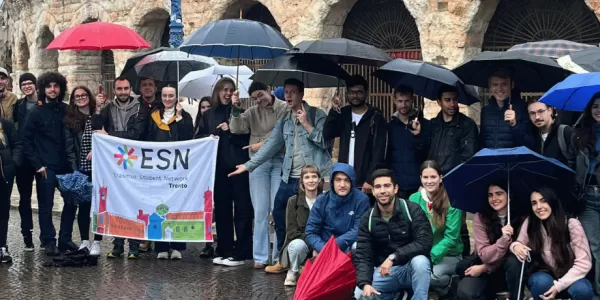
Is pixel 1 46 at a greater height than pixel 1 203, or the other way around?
pixel 1 46

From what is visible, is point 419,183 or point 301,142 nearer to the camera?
point 419,183

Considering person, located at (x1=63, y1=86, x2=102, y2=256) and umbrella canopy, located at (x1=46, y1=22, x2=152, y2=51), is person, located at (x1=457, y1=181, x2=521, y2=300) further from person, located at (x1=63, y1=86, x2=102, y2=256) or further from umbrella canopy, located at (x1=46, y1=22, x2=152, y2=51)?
umbrella canopy, located at (x1=46, y1=22, x2=152, y2=51)

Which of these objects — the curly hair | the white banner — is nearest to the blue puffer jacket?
the white banner

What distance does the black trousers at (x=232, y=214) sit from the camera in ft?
33.1

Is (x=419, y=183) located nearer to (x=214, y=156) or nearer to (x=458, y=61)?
(x=214, y=156)

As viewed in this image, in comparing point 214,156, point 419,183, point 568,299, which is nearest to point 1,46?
point 214,156

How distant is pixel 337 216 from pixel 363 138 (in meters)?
0.88

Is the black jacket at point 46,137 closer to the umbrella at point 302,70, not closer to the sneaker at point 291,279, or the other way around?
the umbrella at point 302,70

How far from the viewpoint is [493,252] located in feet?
24.3

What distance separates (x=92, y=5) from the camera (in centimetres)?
1995

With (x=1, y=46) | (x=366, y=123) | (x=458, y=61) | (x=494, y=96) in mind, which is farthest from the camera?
(x=1, y=46)

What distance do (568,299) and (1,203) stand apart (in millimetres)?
5909

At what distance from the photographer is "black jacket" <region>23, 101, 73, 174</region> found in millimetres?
10258

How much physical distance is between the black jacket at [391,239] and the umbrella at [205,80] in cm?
443
